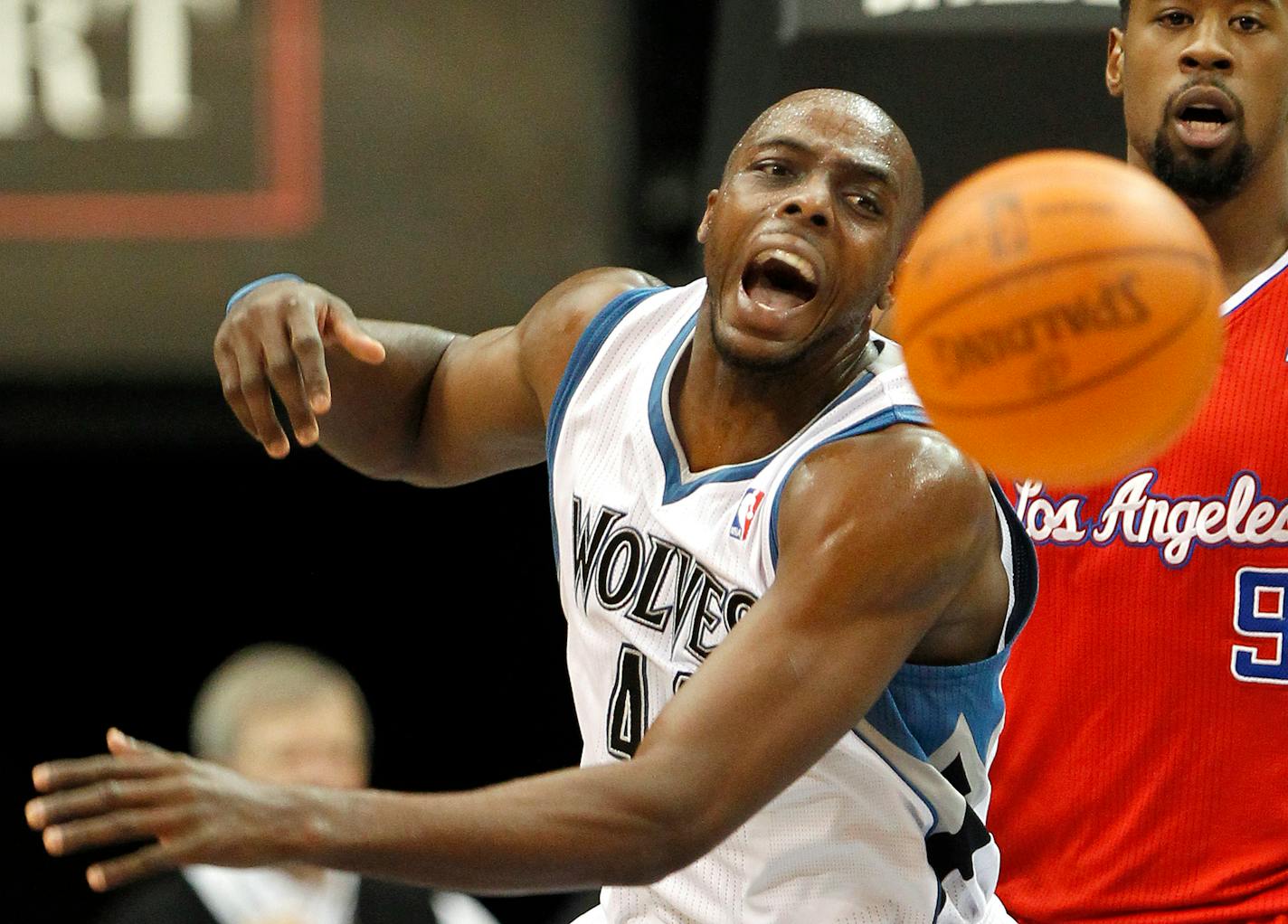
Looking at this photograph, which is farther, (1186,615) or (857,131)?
(1186,615)

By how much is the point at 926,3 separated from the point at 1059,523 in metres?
1.38

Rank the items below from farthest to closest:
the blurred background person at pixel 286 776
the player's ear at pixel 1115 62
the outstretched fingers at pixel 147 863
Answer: the blurred background person at pixel 286 776 < the player's ear at pixel 1115 62 < the outstretched fingers at pixel 147 863

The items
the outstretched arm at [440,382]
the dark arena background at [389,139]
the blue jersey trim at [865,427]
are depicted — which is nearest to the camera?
the blue jersey trim at [865,427]

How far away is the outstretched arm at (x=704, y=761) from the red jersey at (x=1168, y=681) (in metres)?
0.59

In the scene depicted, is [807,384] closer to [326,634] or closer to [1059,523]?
[1059,523]

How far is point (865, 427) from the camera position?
295 centimetres

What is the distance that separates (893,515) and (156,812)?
99cm

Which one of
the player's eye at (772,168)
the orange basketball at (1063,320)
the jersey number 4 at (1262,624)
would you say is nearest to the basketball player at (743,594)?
the player's eye at (772,168)

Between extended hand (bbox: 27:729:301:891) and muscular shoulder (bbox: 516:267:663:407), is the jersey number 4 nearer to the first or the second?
muscular shoulder (bbox: 516:267:663:407)

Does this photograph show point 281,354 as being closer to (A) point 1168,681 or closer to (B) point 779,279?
(B) point 779,279

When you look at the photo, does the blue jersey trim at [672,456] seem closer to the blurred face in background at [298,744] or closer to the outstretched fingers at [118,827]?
the outstretched fingers at [118,827]

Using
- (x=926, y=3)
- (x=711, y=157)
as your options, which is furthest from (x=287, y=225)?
(x=926, y=3)

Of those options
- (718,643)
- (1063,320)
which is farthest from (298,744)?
(1063,320)

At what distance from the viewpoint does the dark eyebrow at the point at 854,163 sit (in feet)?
10.2
